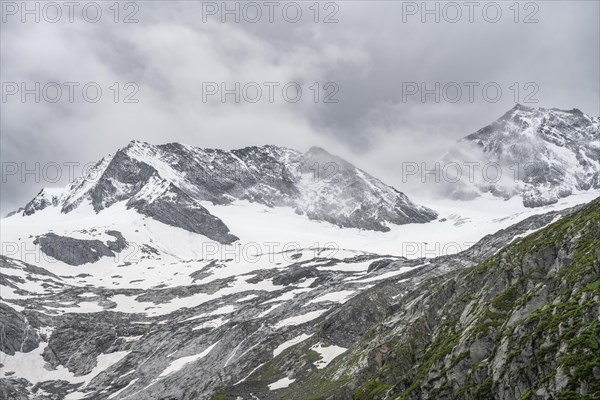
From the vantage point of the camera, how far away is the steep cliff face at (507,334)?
47.2 metres

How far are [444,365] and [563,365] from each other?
1952 cm

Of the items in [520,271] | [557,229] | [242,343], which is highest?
[557,229]

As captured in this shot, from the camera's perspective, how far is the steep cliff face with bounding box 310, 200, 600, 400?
47.2 m

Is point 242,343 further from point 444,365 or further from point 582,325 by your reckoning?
point 582,325

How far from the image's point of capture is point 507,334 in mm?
56969

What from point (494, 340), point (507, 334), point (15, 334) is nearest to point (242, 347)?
point (15, 334)

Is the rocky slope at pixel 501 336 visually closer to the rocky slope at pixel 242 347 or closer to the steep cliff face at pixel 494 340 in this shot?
the steep cliff face at pixel 494 340

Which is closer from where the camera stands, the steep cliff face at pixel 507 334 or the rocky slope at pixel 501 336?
the steep cliff face at pixel 507 334

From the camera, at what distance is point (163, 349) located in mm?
167875

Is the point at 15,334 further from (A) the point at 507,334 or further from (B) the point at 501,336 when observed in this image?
(A) the point at 507,334

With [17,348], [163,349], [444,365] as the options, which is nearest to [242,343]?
[163,349]

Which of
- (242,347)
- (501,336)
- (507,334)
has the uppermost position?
(507,334)

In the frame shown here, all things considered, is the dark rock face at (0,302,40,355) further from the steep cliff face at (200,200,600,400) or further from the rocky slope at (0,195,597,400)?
the steep cliff face at (200,200,600,400)

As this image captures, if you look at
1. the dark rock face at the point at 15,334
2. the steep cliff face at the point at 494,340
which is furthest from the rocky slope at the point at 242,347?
the steep cliff face at the point at 494,340
